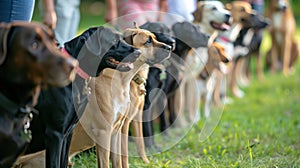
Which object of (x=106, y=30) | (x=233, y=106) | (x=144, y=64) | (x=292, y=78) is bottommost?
(x=292, y=78)

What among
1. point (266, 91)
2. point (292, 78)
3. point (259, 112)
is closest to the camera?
point (259, 112)

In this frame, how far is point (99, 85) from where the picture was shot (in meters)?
4.56

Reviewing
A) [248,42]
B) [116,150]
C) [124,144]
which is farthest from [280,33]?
[116,150]

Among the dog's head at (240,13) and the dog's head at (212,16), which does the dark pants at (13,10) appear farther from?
the dog's head at (240,13)

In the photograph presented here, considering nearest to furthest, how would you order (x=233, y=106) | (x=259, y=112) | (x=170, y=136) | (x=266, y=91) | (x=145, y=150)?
(x=145, y=150) → (x=170, y=136) → (x=259, y=112) → (x=233, y=106) → (x=266, y=91)

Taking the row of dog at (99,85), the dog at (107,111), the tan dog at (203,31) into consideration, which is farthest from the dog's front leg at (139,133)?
the tan dog at (203,31)

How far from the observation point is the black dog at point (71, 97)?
3.96 m

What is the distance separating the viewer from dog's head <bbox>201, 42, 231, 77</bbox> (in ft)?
23.9

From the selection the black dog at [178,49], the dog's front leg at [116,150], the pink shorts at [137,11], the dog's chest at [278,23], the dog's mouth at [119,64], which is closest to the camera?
the dog's mouth at [119,64]

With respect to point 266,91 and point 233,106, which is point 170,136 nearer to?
point 233,106

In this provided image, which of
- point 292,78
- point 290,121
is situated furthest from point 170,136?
point 292,78

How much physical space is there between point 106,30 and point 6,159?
1313 mm

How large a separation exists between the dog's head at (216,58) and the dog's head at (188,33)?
811mm

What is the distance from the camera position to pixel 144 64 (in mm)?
4996
